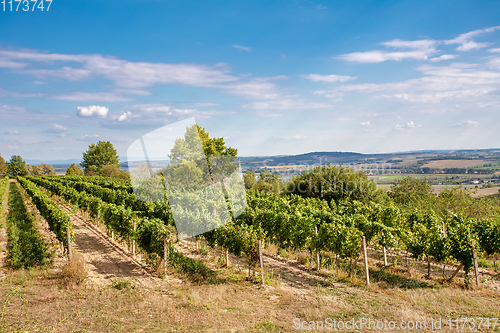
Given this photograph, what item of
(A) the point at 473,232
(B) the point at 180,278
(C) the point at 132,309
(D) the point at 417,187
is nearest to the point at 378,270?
(A) the point at 473,232

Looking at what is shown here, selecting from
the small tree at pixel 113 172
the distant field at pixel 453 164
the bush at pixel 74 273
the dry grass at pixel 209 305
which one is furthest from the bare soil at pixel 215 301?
the distant field at pixel 453 164

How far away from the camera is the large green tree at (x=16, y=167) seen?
85.2 metres

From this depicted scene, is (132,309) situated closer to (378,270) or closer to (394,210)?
(378,270)

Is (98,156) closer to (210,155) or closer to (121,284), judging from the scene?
(210,155)

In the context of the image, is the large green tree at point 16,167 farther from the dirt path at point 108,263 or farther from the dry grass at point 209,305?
the dry grass at point 209,305

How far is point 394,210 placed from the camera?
11.9 metres

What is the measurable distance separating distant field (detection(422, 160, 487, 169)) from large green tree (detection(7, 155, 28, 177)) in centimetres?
10736

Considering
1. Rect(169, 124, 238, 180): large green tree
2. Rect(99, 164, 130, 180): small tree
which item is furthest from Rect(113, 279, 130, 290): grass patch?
Rect(99, 164, 130, 180): small tree

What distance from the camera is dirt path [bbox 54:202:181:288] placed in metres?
9.29

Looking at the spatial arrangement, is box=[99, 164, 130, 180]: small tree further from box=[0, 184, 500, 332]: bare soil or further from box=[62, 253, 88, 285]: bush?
box=[62, 253, 88, 285]: bush

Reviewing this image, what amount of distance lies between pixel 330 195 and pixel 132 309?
19664mm

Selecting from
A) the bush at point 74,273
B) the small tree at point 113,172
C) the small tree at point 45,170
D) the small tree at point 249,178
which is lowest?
the bush at point 74,273

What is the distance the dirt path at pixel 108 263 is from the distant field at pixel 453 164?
75.9 meters

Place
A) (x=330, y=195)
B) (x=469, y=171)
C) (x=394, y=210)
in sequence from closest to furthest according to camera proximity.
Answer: (x=394, y=210), (x=330, y=195), (x=469, y=171)
